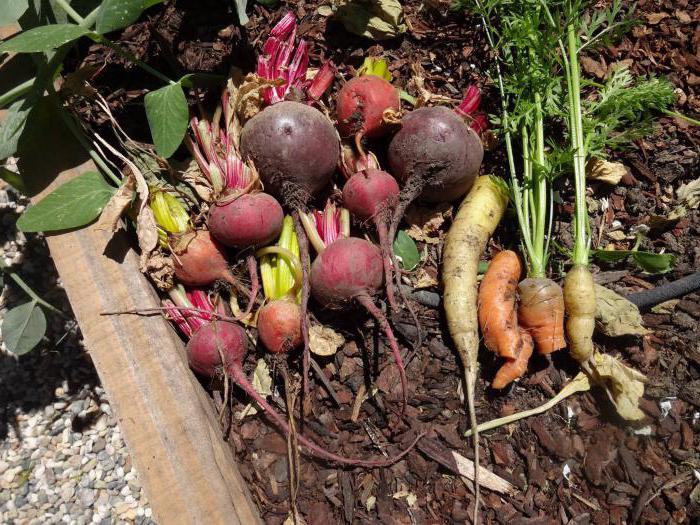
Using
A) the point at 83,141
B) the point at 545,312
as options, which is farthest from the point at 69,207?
the point at 545,312

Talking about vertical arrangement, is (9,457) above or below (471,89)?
below

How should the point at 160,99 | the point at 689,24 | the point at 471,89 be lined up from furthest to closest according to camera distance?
the point at 689,24 < the point at 471,89 < the point at 160,99

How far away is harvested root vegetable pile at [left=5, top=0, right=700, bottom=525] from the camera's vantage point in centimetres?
182

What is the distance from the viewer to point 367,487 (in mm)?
1870

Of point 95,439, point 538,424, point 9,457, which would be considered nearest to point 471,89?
point 538,424

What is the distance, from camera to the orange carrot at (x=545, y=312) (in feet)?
6.07

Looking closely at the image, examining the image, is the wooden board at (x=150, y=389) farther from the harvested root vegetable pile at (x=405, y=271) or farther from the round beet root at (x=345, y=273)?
the round beet root at (x=345, y=273)

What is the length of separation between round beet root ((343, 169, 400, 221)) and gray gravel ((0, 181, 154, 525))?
1459mm

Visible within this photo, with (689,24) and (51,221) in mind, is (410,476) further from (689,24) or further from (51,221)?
(689,24)

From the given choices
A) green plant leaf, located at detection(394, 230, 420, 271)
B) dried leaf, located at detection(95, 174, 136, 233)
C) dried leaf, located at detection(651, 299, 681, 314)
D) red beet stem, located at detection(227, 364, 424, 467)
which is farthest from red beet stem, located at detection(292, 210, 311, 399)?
dried leaf, located at detection(651, 299, 681, 314)

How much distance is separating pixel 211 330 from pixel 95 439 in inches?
38.5

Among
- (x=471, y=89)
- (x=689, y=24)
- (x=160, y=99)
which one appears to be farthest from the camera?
(x=689, y=24)

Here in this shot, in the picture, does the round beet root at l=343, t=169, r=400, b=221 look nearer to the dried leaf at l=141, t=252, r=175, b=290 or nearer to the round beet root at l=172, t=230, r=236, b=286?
the round beet root at l=172, t=230, r=236, b=286

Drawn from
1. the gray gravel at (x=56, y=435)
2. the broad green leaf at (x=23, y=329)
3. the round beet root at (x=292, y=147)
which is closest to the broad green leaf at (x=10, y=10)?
the round beet root at (x=292, y=147)
